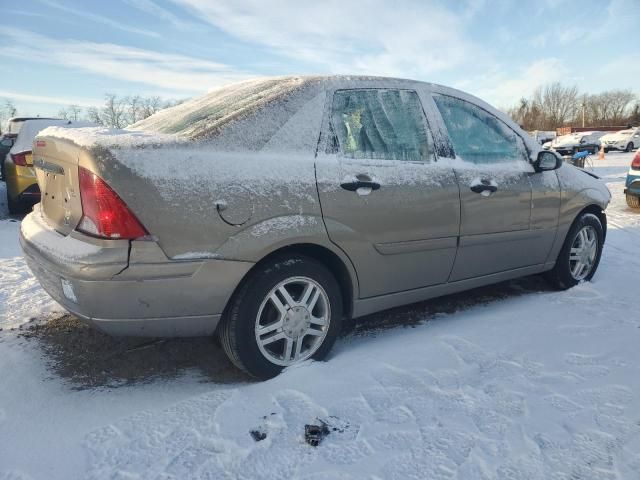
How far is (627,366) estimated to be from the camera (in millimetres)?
2754

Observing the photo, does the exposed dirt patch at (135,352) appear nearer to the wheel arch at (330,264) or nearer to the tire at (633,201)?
the wheel arch at (330,264)

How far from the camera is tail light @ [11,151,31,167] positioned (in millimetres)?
7016

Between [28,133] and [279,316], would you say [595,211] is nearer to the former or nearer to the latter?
[279,316]

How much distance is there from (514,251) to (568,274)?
83 cm

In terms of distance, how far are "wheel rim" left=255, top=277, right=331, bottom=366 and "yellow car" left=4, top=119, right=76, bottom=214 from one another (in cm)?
575

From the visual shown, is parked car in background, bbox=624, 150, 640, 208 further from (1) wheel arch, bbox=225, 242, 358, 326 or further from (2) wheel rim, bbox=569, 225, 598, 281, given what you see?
(1) wheel arch, bbox=225, 242, 358, 326

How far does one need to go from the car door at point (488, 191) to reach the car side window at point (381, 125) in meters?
0.27

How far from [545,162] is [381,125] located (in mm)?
1568

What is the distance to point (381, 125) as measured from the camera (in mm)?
2957

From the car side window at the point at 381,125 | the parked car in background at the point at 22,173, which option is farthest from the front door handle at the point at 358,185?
the parked car in background at the point at 22,173

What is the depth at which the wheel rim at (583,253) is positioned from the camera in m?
4.23

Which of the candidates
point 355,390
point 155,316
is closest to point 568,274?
point 355,390

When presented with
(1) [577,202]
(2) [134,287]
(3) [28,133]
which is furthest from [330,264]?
(3) [28,133]

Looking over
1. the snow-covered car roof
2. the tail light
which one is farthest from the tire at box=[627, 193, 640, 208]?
Answer: the tail light
